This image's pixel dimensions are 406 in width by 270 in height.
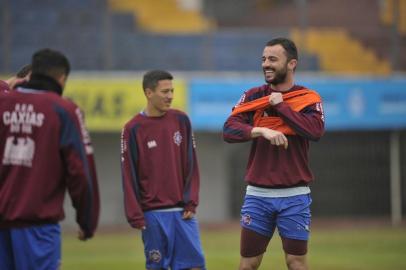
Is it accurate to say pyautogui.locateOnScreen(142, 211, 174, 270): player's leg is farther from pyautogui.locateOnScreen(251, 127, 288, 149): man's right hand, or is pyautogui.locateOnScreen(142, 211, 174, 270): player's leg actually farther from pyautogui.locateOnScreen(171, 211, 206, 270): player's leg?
pyautogui.locateOnScreen(251, 127, 288, 149): man's right hand

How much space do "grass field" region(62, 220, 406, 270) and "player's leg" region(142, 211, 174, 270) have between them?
16.7ft

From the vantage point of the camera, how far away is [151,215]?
882 centimetres

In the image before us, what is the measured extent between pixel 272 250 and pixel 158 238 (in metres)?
8.34

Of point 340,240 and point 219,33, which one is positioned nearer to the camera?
point 340,240

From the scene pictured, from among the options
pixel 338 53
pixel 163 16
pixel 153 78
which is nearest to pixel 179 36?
pixel 163 16

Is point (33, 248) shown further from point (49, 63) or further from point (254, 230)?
point (254, 230)

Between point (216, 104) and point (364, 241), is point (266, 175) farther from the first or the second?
point (216, 104)

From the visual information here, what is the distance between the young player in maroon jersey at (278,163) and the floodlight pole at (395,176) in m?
15.3

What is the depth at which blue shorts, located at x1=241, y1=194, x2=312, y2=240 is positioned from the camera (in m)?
8.23

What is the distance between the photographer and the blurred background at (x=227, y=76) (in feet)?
70.8

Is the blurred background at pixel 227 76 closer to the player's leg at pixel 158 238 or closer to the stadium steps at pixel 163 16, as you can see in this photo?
the stadium steps at pixel 163 16

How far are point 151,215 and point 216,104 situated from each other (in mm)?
12861

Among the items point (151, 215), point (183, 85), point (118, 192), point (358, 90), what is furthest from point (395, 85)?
point (151, 215)

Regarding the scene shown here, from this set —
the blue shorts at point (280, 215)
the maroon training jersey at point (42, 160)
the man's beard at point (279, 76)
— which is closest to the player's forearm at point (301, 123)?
the man's beard at point (279, 76)
